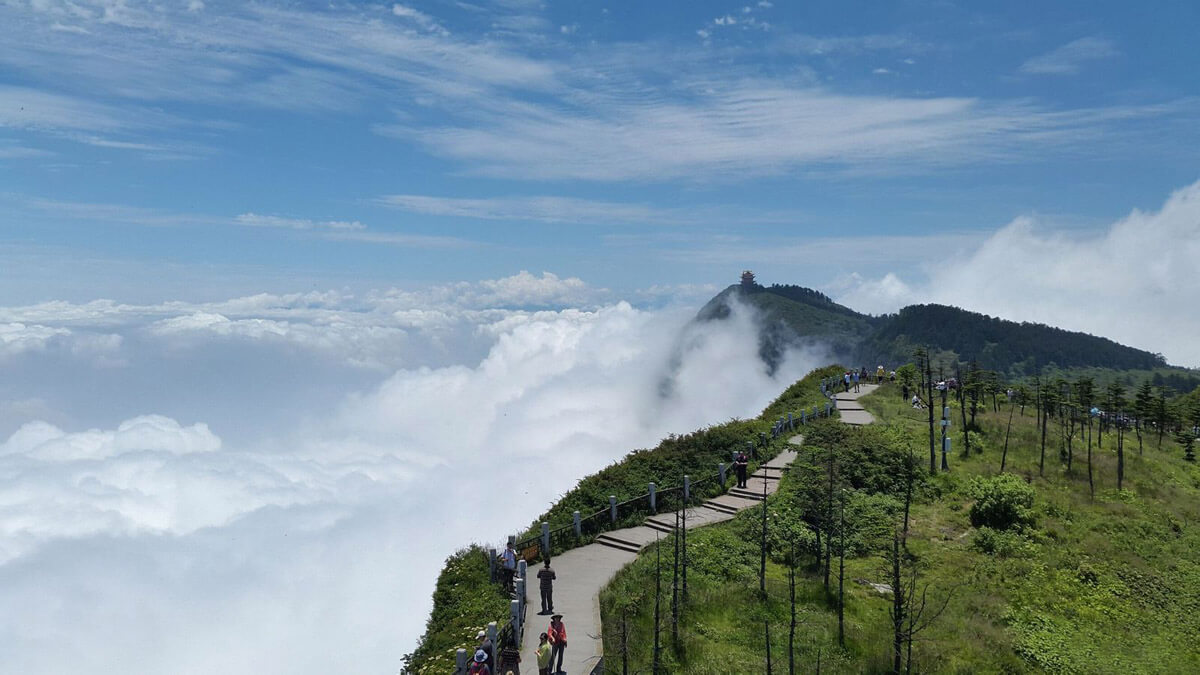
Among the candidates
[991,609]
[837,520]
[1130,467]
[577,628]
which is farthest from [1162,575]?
[577,628]

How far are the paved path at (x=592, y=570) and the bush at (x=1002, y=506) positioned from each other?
8527 millimetres

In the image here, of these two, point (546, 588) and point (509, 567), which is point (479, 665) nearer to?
point (546, 588)

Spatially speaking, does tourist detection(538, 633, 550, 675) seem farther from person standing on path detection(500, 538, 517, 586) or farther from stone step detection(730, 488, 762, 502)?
stone step detection(730, 488, 762, 502)

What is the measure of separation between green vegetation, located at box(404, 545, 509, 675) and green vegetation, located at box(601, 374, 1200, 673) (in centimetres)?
355

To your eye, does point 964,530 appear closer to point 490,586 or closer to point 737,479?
point 737,479

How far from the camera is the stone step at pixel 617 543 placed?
25109 millimetres

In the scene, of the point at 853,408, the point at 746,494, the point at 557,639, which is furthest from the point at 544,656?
the point at 853,408

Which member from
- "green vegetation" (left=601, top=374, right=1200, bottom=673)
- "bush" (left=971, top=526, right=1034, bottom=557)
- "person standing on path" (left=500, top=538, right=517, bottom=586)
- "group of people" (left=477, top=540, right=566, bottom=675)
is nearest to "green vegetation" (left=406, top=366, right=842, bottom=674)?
"person standing on path" (left=500, top=538, right=517, bottom=586)

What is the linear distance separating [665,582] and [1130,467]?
29493 millimetres

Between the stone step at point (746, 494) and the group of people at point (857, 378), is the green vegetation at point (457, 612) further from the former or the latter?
the group of people at point (857, 378)

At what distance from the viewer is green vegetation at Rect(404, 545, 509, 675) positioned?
18105mm

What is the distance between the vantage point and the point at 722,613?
65.2 feet

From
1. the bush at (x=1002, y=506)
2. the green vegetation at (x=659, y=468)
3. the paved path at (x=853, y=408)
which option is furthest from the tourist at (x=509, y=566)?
the paved path at (x=853, y=408)

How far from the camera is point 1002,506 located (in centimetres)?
2703
